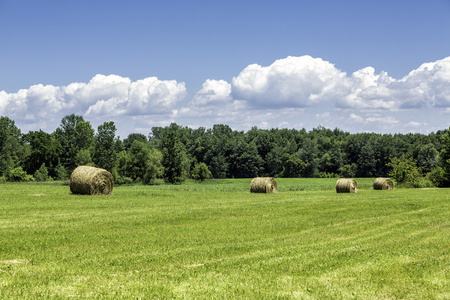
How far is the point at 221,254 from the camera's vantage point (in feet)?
41.6

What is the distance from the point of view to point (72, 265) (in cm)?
1112

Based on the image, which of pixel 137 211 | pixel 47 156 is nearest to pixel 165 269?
pixel 137 211

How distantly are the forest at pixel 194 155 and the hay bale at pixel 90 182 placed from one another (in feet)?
147

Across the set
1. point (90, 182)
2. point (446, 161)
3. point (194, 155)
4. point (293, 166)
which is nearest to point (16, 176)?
point (194, 155)

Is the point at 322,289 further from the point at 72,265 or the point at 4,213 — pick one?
the point at 4,213

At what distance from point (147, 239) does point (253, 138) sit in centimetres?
13641

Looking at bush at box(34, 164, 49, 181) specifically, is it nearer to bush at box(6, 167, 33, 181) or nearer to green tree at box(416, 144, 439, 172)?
bush at box(6, 167, 33, 181)

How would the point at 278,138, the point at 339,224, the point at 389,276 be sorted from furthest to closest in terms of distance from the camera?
the point at 278,138 < the point at 339,224 < the point at 389,276

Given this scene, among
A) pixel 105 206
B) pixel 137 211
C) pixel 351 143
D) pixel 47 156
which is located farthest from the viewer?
pixel 351 143

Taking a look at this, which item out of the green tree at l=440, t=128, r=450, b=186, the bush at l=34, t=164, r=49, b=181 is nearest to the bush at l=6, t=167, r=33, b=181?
the bush at l=34, t=164, r=49, b=181

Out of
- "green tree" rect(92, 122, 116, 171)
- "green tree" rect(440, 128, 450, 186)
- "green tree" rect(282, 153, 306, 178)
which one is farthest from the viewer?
"green tree" rect(282, 153, 306, 178)

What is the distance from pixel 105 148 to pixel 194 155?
5141cm

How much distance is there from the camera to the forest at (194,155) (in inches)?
3529

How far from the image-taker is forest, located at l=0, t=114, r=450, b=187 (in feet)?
294
